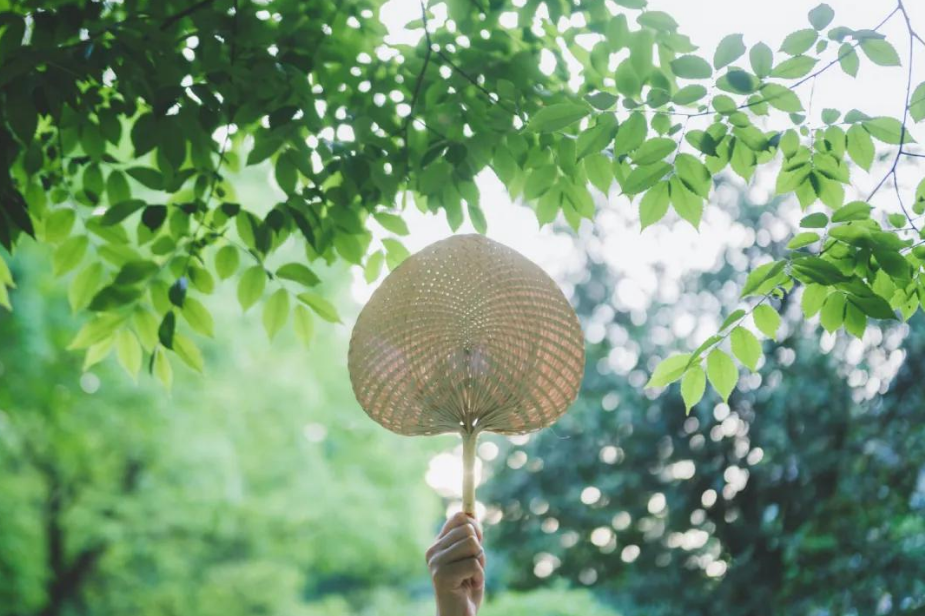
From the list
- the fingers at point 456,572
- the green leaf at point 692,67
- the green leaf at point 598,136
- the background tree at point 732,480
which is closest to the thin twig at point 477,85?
the green leaf at point 598,136

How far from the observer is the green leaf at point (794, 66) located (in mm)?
1305

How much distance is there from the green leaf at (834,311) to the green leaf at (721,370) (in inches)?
6.5

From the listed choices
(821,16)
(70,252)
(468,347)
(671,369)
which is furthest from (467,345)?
(70,252)

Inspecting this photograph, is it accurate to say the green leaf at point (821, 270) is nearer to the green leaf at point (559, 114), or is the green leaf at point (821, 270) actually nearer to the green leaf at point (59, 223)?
the green leaf at point (559, 114)

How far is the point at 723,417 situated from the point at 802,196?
325 centimetres

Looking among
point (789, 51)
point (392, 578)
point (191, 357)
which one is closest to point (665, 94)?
point (789, 51)

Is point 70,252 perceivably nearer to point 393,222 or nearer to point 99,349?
point 99,349

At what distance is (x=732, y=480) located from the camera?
4527mm

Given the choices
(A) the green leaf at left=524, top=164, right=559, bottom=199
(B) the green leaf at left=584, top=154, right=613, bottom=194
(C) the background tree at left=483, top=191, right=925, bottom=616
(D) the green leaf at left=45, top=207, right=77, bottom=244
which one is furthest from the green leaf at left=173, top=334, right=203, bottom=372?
(C) the background tree at left=483, top=191, right=925, bottom=616

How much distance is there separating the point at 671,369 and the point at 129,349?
1.12 metres

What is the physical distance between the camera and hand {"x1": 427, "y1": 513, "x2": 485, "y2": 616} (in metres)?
1.25

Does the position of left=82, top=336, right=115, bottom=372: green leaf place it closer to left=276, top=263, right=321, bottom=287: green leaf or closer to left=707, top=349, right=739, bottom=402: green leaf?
left=276, top=263, right=321, bottom=287: green leaf

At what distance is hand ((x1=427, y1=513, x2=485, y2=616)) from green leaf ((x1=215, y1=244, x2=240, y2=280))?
2.65ft

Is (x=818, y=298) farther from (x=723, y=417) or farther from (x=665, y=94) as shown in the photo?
(x=723, y=417)
